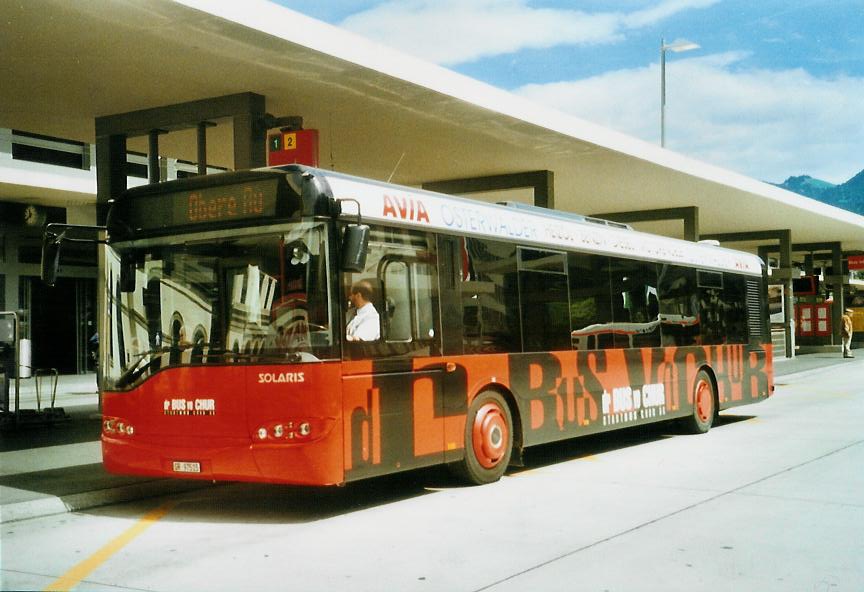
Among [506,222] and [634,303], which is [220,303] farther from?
[634,303]

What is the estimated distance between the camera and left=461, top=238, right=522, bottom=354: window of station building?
9.91 meters

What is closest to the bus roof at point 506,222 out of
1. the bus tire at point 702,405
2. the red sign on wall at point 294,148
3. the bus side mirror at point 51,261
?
the bus tire at point 702,405

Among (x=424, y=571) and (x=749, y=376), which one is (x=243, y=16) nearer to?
(x=424, y=571)

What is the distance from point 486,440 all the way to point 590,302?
276cm

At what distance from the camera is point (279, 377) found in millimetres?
8086

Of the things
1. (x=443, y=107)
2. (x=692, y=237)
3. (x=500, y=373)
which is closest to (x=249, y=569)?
(x=500, y=373)

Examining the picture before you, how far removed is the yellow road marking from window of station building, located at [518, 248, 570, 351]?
419 centimetres

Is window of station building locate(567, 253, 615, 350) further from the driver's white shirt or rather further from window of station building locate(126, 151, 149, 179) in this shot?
window of station building locate(126, 151, 149, 179)

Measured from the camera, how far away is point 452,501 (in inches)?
358

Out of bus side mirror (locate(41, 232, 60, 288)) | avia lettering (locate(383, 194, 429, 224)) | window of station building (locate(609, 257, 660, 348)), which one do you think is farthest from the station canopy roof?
window of station building (locate(609, 257, 660, 348))

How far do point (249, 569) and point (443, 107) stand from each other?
398 inches

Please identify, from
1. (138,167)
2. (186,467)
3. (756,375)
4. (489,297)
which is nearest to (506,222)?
(489,297)

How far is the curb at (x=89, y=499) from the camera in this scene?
8445 mm

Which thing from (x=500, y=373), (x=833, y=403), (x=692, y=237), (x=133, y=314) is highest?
(x=692, y=237)
